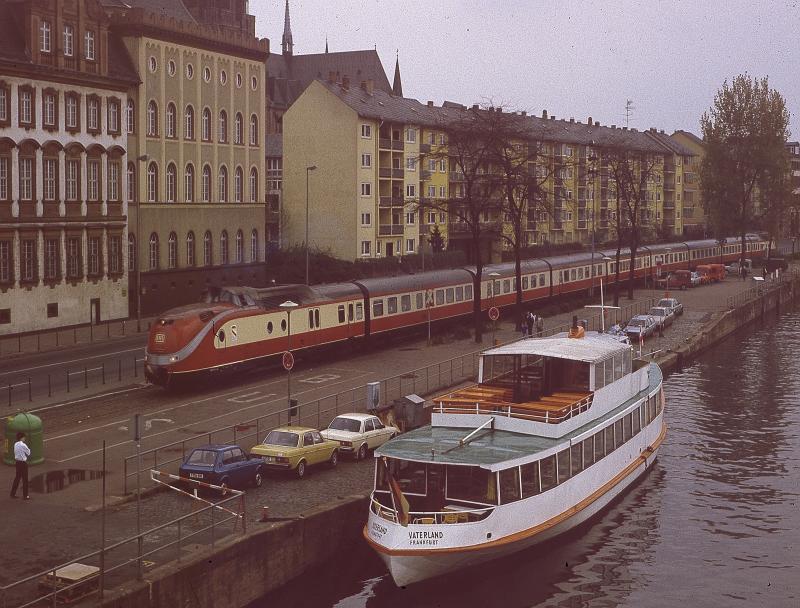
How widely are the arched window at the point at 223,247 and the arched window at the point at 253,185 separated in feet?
15.5

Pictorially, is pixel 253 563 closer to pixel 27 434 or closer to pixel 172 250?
pixel 27 434

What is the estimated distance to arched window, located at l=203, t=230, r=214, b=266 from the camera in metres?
80.9

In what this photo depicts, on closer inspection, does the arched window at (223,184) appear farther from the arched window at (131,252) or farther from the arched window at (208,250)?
the arched window at (131,252)

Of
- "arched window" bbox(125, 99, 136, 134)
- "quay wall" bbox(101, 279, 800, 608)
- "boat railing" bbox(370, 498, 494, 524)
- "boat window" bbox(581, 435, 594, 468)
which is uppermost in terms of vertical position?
"arched window" bbox(125, 99, 136, 134)

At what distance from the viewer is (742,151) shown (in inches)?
4788

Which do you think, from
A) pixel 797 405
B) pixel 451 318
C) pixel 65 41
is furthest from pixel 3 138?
pixel 797 405

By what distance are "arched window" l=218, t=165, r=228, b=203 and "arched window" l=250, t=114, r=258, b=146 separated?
457 cm

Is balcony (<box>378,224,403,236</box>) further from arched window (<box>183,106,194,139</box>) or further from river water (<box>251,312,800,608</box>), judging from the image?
river water (<box>251,312,800,608</box>)

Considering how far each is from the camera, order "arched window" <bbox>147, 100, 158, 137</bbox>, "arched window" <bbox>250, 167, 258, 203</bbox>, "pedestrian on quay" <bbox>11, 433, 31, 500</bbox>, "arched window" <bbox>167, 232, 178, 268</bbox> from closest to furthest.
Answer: "pedestrian on quay" <bbox>11, 433, 31, 500</bbox> → "arched window" <bbox>147, 100, 158, 137</bbox> → "arched window" <bbox>167, 232, 178, 268</bbox> → "arched window" <bbox>250, 167, 258, 203</bbox>

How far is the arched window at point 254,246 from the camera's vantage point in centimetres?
8694

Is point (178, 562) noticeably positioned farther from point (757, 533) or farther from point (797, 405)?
point (797, 405)

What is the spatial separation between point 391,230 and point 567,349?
7025 cm

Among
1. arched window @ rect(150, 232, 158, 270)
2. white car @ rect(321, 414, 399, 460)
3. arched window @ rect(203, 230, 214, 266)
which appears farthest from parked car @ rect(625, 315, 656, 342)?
white car @ rect(321, 414, 399, 460)

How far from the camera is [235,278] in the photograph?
8406cm
